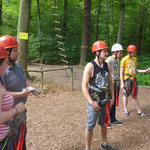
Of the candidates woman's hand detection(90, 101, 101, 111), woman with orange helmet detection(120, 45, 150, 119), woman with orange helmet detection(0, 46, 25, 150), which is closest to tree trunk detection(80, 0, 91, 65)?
woman with orange helmet detection(120, 45, 150, 119)

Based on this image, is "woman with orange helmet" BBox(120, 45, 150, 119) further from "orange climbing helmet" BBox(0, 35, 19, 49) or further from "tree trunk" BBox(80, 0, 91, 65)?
"tree trunk" BBox(80, 0, 91, 65)

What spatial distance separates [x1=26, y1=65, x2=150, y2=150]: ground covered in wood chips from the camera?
354 cm

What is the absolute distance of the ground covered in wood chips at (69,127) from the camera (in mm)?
3539

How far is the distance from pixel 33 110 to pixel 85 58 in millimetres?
9633

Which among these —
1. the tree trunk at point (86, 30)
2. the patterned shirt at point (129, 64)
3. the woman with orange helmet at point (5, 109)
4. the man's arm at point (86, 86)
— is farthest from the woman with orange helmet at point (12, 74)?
the tree trunk at point (86, 30)

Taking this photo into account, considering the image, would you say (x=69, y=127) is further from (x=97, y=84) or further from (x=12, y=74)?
(x=12, y=74)

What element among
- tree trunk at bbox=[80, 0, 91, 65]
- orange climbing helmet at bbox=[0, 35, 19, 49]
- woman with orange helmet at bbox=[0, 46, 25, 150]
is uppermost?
tree trunk at bbox=[80, 0, 91, 65]

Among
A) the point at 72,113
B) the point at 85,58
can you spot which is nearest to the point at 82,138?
the point at 72,113

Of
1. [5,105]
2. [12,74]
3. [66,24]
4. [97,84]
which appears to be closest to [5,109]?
[5,105]

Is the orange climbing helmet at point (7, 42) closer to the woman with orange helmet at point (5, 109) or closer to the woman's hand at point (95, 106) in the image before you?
the woman with orange helmet at point (5, 109)

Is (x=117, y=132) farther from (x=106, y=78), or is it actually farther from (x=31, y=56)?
(x=31, y=56)

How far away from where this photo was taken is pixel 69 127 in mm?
4289

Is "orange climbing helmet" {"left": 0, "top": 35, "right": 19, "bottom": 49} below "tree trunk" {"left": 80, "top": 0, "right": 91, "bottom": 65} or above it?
below

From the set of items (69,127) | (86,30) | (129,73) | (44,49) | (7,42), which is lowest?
(69,127)
